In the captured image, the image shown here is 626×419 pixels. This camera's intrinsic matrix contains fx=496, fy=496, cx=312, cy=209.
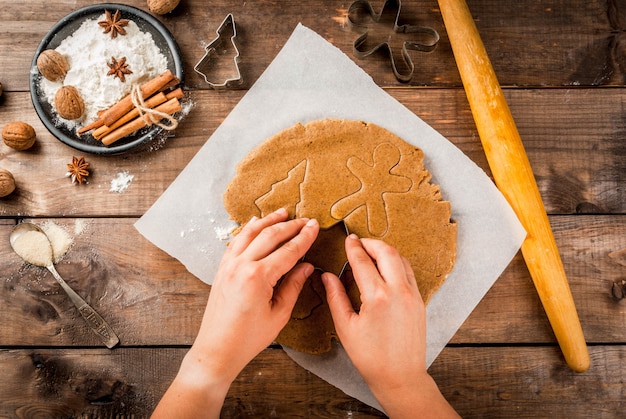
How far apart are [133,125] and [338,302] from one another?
2.88 feet

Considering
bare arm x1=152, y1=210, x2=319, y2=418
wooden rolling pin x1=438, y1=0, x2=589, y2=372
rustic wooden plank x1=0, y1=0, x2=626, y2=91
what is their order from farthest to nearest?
rustic wooden plank x1=0, y1=0, x2=626, y2=91, wooden rolling pin x1=438, y1=0, x2=589, y2=372, bare arm x1=152, y1=210, x2=319, y2=418

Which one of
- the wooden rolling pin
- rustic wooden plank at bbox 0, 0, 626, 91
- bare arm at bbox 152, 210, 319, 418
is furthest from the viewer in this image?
rustic wooden plank at bbox 0, 0, 626, 91

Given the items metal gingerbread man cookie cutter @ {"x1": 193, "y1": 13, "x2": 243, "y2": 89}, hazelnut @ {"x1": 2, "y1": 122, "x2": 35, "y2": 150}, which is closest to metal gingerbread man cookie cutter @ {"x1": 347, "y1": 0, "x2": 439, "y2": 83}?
metal gingerbread man cookie cutter @ {"x1": 193, "y1": 13, "x2": 243, "y2": 89}

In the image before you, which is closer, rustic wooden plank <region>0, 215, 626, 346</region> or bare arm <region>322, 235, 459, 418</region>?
bare arm <region>322, 235, 459, 418</region>

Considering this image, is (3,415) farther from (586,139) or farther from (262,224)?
(586,139)

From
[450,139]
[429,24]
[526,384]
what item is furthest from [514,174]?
[526,384]

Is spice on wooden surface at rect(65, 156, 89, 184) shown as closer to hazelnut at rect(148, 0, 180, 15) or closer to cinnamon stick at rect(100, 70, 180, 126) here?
cinnamon stick at rect(100, 70, 180, 126)

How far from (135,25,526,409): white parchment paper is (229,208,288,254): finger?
16cm

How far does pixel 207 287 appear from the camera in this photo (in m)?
1.65

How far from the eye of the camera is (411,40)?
1.73m

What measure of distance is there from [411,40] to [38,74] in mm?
1267

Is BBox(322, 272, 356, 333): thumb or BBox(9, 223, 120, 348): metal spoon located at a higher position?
BBox(322, 272, 356, 333): thumb

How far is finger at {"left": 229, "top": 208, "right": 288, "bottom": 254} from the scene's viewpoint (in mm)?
1466

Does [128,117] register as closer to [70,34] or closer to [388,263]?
[70,34]
